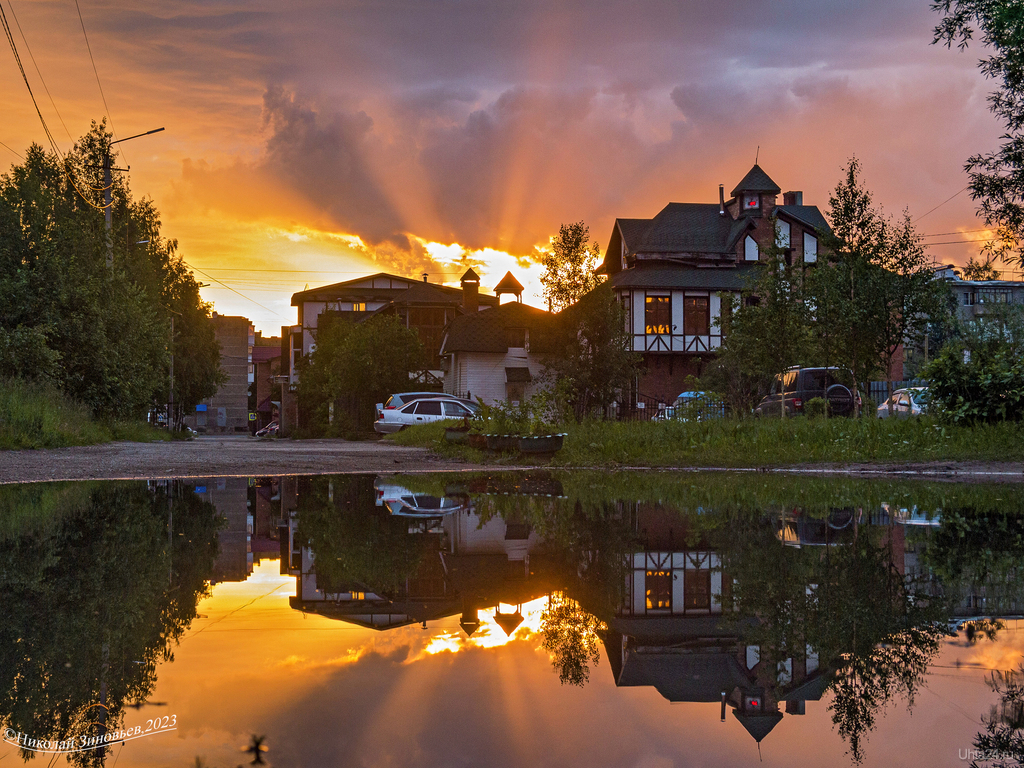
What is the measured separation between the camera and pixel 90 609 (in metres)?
4.22

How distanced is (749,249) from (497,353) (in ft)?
→ 52.3

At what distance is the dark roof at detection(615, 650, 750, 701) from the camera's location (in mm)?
3104

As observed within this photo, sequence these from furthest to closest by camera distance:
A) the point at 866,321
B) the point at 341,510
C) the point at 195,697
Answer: the point at 866,321, the point at 341,510, the point at 195,697

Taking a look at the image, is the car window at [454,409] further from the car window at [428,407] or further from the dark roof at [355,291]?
the dark roof at [355,291]

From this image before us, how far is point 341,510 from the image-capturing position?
346 inches

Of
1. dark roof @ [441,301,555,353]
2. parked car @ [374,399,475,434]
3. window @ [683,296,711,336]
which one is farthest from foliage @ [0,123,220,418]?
window @ [683,296,711,336]

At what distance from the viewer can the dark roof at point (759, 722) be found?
276 centimetres

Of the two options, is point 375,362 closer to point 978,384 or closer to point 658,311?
point 658,311

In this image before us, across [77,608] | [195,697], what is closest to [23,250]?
[77,608]

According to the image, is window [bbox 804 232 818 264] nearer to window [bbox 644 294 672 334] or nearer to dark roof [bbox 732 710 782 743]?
window [bbox 644 294 672 334]

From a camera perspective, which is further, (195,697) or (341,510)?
(341,510)

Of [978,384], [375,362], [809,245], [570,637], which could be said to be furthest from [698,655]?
[809,245]

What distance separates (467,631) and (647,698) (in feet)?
3.62

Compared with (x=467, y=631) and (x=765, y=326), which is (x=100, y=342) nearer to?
(x=765, y=326)
